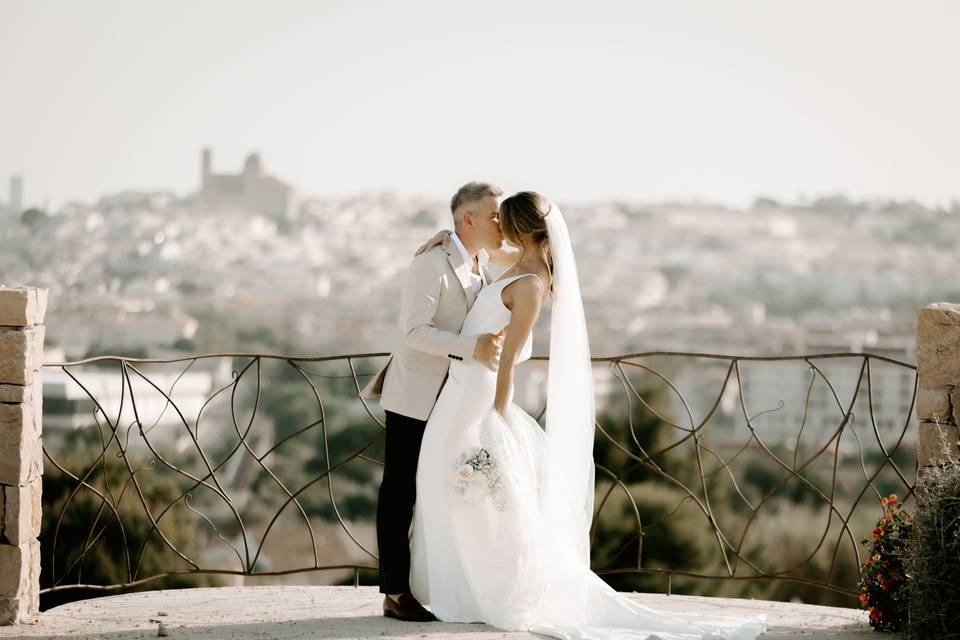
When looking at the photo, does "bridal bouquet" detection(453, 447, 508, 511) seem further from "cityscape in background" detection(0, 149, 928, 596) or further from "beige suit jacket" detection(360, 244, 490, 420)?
"cityscape in background" detection(0, 149, 928, 596)

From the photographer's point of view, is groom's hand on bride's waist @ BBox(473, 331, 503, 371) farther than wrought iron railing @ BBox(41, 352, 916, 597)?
No

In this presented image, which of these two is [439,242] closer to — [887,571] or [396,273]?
[887,571]

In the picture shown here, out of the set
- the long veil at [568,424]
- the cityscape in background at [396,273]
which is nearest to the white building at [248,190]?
the cityscape in background at [396,273]

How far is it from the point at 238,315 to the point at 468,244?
160ft

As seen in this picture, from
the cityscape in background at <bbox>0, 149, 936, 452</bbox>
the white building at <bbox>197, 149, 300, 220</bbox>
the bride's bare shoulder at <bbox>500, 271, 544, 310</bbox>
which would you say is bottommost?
the bride's bare shoulder at <bbox>500, 271, 544, 310</bbox>

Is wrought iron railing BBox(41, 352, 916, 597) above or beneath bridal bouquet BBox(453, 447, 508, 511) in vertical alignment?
beneath

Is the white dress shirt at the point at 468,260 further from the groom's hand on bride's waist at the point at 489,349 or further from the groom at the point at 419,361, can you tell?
the groom's hand on bride's waist at the point at 489,349

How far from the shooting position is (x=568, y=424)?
3.66 meters

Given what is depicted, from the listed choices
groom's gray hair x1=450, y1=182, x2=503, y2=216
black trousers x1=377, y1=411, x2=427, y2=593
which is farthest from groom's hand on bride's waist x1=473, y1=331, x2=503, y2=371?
groom's gray hair x1=450, y1=182, x2=503, y2=216

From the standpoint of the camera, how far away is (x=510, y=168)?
68.3m

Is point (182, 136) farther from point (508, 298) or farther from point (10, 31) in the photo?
point (508, 298)

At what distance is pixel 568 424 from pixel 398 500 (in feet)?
2.08

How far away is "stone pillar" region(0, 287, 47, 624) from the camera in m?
3.58

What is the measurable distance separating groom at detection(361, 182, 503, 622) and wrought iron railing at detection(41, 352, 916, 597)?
0.26m
